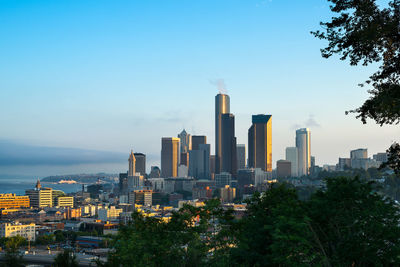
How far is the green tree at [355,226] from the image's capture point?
18.2 meters

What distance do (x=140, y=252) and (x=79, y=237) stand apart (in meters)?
93.3

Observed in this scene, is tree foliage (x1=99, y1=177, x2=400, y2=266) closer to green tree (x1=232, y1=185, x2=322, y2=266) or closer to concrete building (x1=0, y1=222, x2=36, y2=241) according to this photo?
green tree (x1=232, y1=185, x2=322, y2=266)

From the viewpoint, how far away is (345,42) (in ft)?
52.5

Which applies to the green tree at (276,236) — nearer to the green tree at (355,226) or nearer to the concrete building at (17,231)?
the green tree at (355,226)

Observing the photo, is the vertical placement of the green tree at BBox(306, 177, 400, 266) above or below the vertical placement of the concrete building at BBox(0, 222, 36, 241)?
above

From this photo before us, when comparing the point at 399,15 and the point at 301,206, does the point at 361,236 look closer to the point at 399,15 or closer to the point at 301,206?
the point at 301,206

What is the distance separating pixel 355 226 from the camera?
62.5 ft

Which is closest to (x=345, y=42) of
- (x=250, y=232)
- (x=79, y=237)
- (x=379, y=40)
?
(x=379, y=40)

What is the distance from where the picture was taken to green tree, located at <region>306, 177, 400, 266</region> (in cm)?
1817

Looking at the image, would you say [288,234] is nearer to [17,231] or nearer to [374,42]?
[374,42]

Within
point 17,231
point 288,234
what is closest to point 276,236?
point 288,234

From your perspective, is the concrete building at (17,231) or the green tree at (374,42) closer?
the green tree at (374,42)

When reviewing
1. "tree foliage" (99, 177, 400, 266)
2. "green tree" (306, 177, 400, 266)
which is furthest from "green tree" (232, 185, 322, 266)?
"green tree" (306, 177, 400, 266)

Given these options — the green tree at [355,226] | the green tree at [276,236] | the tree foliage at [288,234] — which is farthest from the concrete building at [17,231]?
the green tree at [355,226]
